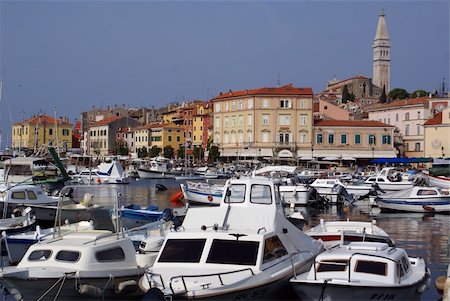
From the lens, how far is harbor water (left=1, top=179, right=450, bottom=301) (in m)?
19.8

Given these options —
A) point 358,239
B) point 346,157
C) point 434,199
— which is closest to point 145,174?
point 346,157

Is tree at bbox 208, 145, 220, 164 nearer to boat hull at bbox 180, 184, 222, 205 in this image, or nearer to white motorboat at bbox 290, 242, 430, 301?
boat hull at bbox 180, 184, 222, 205

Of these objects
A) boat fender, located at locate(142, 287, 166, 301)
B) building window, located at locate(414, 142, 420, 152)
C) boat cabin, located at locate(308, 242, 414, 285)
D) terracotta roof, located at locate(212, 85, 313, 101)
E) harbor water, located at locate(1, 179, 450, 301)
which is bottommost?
harbor water, located at locate(1, 179, 450, 301)

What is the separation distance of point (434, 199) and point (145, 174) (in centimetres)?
4780

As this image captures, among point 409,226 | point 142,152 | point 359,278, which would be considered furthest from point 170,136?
point 359,278

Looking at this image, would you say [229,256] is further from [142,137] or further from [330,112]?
[142,137]

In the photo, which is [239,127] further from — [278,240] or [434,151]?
[278,240]

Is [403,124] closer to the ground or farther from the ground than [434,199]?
farther from the ground

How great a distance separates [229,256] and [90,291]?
9.28 feet

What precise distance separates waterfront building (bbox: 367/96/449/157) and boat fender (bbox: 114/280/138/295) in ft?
259

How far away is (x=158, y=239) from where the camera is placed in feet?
53.8

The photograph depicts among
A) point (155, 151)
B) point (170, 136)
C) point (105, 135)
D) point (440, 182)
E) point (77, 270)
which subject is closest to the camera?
point (77, 270)

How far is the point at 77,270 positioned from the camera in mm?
12953

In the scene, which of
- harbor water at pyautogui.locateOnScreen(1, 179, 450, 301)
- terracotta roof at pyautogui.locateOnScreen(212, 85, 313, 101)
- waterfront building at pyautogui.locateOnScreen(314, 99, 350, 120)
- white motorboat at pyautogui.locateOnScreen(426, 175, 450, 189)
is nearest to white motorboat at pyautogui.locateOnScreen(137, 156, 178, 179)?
terracotta roof at pyautogui.locateOnScreen(212, 85, 313, 101)
